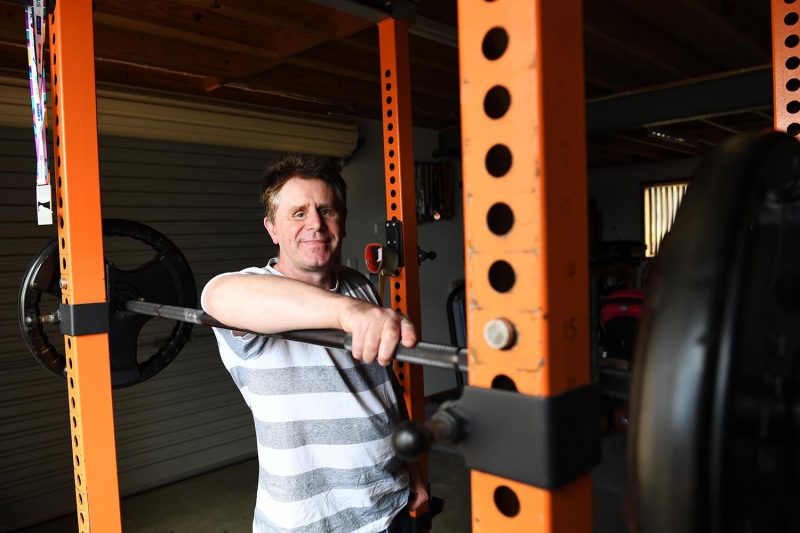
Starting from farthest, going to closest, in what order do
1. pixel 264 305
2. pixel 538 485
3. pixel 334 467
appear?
1. pixel 334 467
2. pixel 264 305
3. pixel 538 485

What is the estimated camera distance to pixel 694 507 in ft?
1.30

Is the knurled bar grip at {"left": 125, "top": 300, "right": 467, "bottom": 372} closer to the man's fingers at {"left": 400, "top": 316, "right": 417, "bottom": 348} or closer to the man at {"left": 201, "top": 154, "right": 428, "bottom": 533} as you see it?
the man's fingers at {"left": 400, "top": 316, "right": 417, "bottom": 348}

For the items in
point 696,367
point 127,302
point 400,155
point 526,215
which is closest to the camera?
point 696,367

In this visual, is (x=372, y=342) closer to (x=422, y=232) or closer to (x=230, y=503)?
(x=230, y=503)

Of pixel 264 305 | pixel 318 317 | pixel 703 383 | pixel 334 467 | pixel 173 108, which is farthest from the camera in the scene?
pixel 173 108

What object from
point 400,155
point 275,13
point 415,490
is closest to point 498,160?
point 415,490

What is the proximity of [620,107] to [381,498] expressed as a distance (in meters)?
3.65

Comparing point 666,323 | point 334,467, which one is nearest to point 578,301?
point 666,323

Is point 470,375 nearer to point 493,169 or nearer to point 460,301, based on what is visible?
point 493,169

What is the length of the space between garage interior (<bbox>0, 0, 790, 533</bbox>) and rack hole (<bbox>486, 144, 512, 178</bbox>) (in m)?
1.84

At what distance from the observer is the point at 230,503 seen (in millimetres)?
3877

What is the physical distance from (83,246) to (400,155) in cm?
117

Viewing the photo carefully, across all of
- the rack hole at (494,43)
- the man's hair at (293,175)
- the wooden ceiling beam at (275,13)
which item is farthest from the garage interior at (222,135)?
the rack hole at (494,43)

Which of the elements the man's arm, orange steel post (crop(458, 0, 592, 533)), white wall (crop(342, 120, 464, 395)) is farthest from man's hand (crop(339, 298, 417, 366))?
white wall (crop(342, 120, 464, 395))
